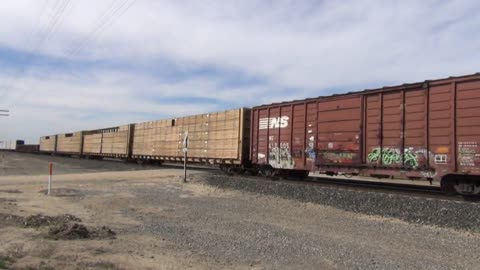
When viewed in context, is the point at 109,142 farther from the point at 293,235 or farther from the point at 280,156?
the point at 293,235

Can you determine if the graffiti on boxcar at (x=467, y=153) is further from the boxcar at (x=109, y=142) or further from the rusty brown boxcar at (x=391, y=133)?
the boxcar at (x=109, y=142)

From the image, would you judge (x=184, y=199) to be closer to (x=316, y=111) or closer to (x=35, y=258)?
(x=316, y=111)

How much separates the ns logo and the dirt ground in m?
5.50

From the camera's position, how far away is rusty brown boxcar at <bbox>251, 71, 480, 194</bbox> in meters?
13.1

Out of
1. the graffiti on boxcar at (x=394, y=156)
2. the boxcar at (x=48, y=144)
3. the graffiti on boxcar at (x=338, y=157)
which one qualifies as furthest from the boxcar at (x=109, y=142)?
the graffiti on boxcar at (x=394, y=156)

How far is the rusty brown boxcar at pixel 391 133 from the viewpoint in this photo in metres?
13.1

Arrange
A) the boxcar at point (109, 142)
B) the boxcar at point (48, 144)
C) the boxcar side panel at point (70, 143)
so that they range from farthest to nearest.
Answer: the boxcar at point (48, 144)
the boxcar side panel at point (70, 143)
the boxcar at point (109, 142)

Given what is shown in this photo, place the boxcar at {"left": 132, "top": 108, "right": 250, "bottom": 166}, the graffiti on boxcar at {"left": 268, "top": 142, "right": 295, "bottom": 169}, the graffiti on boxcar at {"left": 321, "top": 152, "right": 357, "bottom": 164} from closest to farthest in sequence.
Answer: the graffiti on boxcar at {"left": 321, "top": 152, "right": 357, "bottom": 164} < the graffiti on boxcar at {"left": 268, "top": 142, "right": 295, "bottom": 169} < the boxcar at {"left": 132, "top": 108, "right": 250, "bottom": 166}

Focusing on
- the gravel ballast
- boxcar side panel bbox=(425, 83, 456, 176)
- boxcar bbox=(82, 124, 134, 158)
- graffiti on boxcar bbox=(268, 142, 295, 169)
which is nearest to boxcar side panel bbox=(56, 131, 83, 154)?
boxcar bbox=(82, 124, 134, 158)

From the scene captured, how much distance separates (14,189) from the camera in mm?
18031

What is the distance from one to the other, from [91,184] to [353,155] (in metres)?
11.0

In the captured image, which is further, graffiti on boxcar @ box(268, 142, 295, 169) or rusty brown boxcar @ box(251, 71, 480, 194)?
graffiti on boxcar @ box(268, 142, 295, 169)

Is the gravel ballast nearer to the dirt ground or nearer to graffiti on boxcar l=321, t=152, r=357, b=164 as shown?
the dirt ground

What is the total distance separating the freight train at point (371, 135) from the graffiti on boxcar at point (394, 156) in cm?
3
